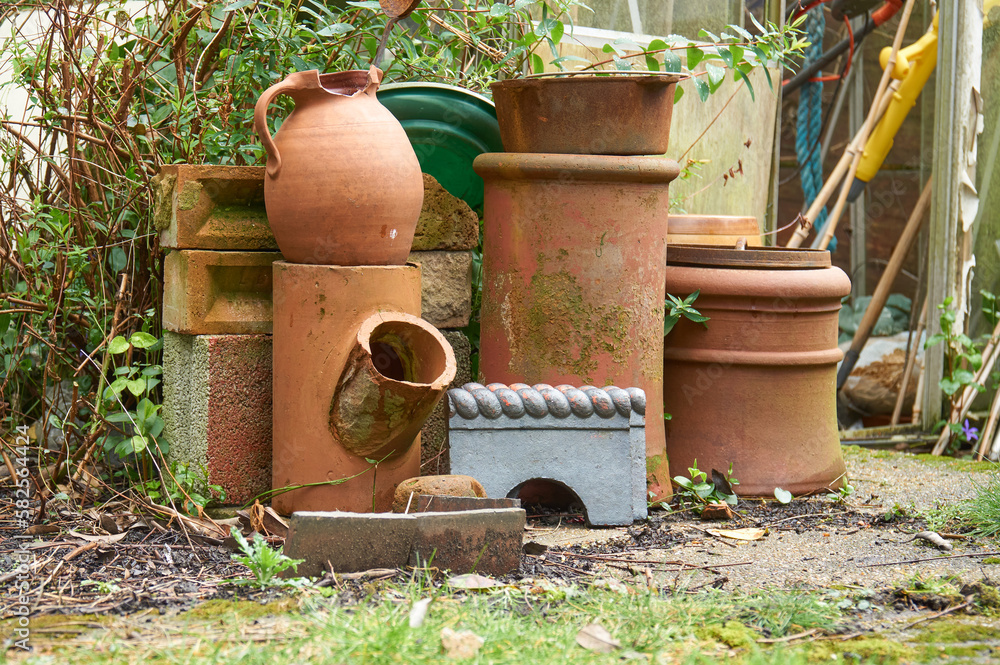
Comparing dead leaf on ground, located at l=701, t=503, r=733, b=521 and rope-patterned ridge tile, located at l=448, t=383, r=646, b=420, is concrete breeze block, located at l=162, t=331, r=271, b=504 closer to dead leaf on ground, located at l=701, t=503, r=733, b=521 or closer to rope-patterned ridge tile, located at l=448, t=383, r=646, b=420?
rope-patterned ridge tile, located at l=448, t=383, r=646, b=420

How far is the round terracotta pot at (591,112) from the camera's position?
2.62 meters

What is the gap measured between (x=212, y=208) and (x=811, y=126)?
3.71 meters

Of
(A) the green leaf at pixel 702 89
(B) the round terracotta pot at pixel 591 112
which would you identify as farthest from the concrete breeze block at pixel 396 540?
(A) the green leaf at pixel 702 89

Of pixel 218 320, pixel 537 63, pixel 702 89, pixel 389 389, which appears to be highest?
pixel 537 63

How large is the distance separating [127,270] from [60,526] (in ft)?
2.65

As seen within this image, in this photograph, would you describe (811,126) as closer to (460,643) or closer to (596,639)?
(596,639)

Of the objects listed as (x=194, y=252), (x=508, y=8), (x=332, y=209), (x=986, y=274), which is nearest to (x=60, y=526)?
(x=194, y=252)

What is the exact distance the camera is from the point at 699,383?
2.98 metres

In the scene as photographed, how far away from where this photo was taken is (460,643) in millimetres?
1664

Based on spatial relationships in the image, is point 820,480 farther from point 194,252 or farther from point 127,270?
point 127,270

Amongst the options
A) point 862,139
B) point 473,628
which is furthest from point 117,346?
point 862,139

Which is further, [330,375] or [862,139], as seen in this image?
[862,139]

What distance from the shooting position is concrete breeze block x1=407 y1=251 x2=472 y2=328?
2857 mm

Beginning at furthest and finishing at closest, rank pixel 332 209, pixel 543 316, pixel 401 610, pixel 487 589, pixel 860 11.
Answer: pixel 860 11 < pixel 543 316 < pixel 332 209 < pixel 487 589 < pixel 401 610
